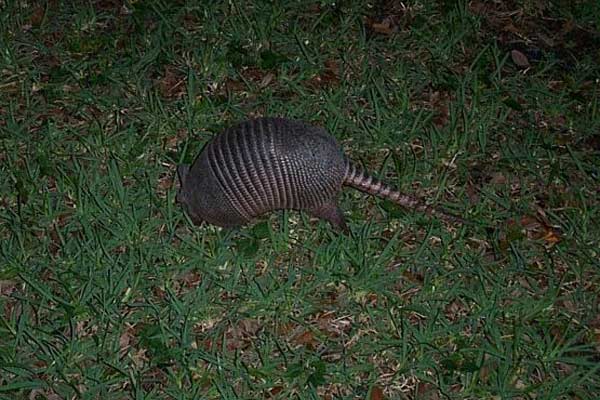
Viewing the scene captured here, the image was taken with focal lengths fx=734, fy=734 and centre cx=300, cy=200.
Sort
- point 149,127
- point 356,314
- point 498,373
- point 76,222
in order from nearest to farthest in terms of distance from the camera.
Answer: point 498,373 → point 356,314 → point 76,222 → point 149,127

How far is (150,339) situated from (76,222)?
→ 2.75 feet

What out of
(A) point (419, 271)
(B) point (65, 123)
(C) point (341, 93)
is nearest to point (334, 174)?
(A) point (419, 271)

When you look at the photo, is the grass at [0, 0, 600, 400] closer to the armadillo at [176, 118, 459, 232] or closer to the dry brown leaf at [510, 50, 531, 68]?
the dry brown leaf at [510, 50, 531, 68]

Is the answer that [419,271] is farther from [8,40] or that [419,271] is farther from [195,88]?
[8,40]

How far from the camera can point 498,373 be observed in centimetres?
326

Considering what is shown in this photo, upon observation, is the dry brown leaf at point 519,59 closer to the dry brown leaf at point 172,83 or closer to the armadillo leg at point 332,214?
the armadillo leg at point 332,214

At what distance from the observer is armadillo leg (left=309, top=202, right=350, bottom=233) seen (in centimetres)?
369

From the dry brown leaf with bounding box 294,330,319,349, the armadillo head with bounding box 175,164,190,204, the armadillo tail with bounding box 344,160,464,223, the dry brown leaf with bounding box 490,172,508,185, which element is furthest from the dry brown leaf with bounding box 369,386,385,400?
the dry brown leaf with bounding box 490,172,508,185

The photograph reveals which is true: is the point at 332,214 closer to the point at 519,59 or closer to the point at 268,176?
the point at 268,176

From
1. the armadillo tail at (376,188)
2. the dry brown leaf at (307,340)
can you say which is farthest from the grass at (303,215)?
the armadillo tail at (376,188)

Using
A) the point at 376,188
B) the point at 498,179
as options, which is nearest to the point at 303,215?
the point at 376,188

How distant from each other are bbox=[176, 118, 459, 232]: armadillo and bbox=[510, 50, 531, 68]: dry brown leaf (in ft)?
5.51

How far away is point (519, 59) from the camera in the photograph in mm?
4863

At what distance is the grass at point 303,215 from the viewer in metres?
3.29
